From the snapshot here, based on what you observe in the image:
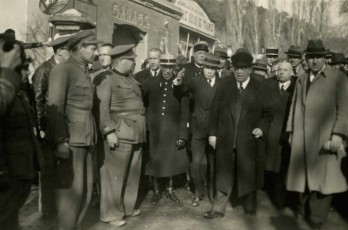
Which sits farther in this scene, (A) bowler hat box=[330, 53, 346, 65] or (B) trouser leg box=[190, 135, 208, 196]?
(A) bowler hat box=[330, 53, 346, 65]

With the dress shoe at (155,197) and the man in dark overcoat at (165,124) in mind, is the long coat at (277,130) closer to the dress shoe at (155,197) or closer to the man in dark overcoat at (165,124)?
the man in dark overcoat at (165,124)

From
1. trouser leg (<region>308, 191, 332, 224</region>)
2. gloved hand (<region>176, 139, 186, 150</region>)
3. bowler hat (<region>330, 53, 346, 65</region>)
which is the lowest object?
trouser leg (<region>308, 191, 332, 224</region>)

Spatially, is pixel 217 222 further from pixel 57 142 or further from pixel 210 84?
pixel 57 142

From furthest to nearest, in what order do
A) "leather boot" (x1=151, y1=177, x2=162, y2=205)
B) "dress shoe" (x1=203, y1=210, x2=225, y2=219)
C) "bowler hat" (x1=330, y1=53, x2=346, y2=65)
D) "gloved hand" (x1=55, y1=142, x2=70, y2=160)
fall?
1. "bowler hat" (x1=330, y1=53, x2=346, y2=65)
2. "leather boot" (x1=151, y1=177, x2=162, y2=205)
3. "dress shoe" (x1=203, y1=210, x2=225, y2=219)
4. "gloved hand" (x1=55, y1=142, x2=70, y2=160)

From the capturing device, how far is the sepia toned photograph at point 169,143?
14.6 feet

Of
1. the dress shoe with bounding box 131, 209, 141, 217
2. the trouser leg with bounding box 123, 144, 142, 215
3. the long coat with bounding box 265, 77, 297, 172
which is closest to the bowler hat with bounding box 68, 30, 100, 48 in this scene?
the trouser leg with bounding box 123, 144, 142, 215

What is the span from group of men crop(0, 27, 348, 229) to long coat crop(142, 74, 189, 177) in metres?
0.02

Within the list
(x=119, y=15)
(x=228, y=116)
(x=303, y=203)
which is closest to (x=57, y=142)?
(x=228, y=116)

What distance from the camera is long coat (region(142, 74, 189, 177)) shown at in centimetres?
656

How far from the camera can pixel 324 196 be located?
529 centimetres

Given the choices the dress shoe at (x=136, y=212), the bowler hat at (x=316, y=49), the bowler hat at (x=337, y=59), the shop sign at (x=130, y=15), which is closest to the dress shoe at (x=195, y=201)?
the dress shoe at (x=136, y=212)

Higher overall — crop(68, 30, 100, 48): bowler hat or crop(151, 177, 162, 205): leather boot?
crop(68, 30, 100, 48): bowler hat

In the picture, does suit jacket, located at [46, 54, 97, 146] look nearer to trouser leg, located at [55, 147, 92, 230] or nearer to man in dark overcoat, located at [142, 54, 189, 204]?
trouser leg, located at [55, 147, 92, 230]

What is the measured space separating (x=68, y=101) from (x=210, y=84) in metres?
2.62
